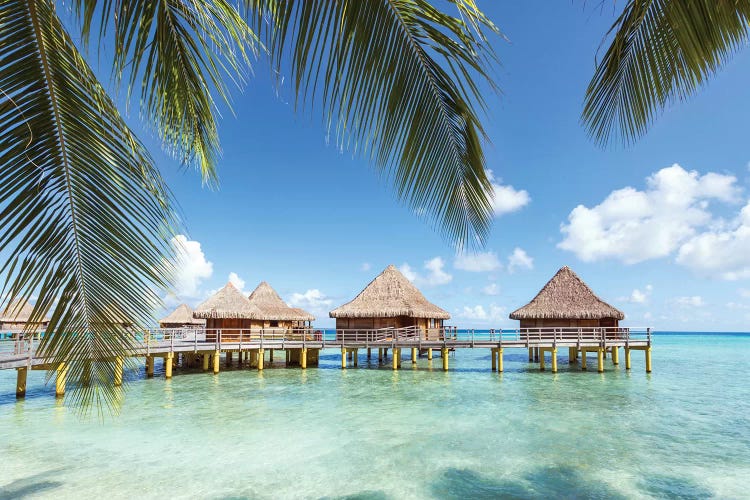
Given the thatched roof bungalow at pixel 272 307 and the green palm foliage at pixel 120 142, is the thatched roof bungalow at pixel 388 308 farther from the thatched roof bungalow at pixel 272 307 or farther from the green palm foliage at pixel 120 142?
the green palm foliage at pixel 120 142

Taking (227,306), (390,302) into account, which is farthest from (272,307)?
(390,302)

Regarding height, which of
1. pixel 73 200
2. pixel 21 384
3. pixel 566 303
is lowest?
pixel 21 384

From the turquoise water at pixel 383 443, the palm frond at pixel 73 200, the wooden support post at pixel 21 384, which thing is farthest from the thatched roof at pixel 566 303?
the palm frond at pixel 73 200

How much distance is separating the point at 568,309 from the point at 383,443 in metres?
17.2

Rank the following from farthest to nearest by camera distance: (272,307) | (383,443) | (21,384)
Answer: (272,307) → (21,384) → (383,443)

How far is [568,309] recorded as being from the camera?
23500 millimetres

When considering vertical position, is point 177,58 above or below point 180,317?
above

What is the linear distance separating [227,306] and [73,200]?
22.0 meters

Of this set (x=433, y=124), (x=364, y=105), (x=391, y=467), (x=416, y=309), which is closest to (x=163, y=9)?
(x=364, y=105)

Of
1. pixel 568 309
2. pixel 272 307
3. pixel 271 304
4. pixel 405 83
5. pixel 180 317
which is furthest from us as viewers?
pixel 180 317

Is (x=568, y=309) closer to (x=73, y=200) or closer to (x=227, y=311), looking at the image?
(x=227, y=311)

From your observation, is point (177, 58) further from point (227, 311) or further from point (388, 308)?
point (388, 308)

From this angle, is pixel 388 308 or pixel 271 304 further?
pixel 271 304

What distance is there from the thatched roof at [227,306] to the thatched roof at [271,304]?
414 cm
